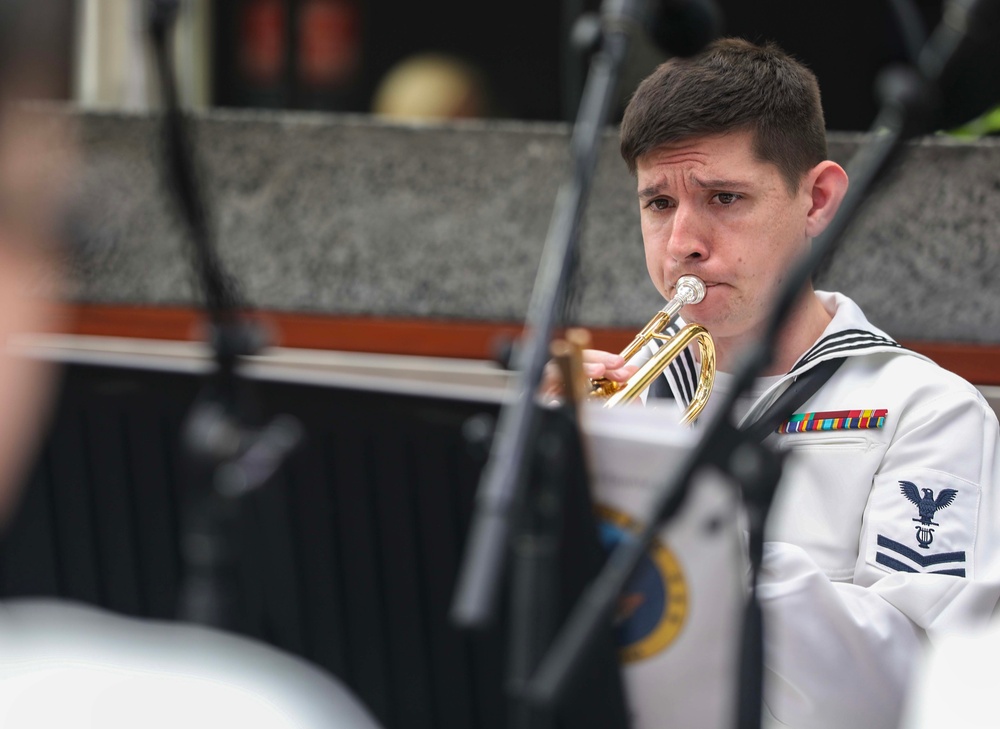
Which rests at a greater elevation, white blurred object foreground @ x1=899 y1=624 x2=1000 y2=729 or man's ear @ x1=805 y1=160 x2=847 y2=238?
man's ear @ x1=805 y1=160 x2=847 y2=238

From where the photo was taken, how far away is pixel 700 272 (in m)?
2.08

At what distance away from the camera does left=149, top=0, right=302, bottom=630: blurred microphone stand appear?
3.49 ft

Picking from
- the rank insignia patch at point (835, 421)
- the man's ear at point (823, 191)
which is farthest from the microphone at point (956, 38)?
the man's ear at point (823, 191)

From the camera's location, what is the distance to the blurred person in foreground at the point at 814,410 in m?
1.53

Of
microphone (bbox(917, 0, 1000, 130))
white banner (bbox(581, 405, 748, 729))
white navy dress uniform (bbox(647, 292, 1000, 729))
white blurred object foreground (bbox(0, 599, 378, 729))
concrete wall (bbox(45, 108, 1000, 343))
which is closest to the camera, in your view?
white blurred object foreground (bbox(0, 599, 378, 729))

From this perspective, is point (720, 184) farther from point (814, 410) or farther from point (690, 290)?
point (814, 410)

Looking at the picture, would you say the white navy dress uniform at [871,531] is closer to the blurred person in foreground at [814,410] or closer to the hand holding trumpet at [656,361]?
the blurred person in foreground at [814,410]

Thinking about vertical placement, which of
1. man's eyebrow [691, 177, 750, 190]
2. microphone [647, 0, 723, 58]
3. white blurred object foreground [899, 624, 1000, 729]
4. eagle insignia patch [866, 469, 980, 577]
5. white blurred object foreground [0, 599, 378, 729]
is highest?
man's eyebrow [691, 177, 750, 190]

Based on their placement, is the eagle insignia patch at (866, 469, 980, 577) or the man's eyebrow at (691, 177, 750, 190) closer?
the eagle insignia patch at (866, 469, 980, 577)

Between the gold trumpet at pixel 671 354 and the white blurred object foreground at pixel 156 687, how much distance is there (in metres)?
1.13

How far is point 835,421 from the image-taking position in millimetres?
1949

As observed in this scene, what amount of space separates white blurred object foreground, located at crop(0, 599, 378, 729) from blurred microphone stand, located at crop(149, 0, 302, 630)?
171mm

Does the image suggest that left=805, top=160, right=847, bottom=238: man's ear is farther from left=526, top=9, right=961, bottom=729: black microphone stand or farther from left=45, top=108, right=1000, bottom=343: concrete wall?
left=526, top=9, right=961, bottom=729: black microphone stand

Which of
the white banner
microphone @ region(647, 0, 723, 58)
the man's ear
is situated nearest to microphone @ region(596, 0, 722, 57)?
microphone @ region(647, 0, 723, 58)
